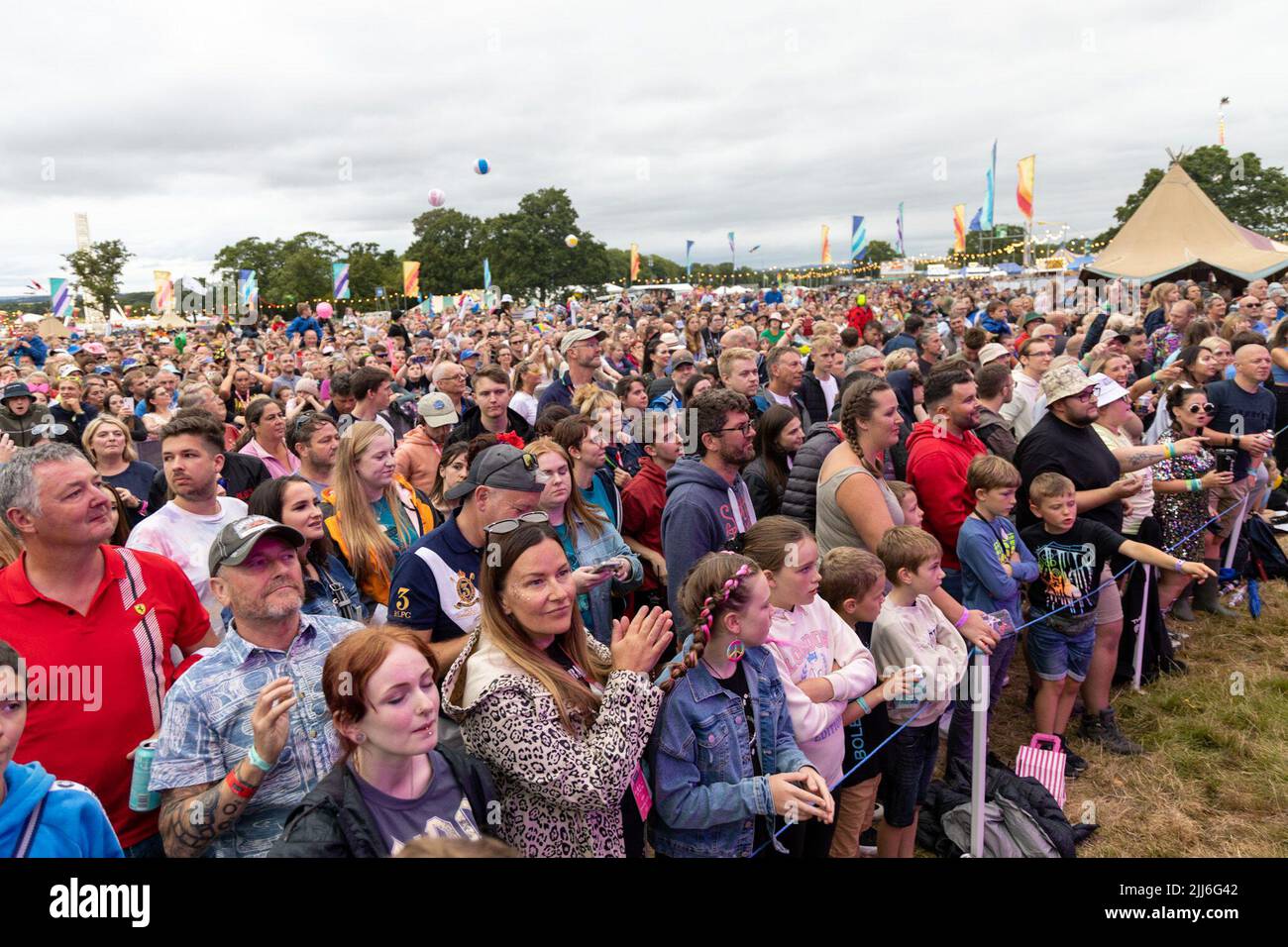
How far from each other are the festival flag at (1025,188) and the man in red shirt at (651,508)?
26.2 m

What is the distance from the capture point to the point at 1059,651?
4.24 m

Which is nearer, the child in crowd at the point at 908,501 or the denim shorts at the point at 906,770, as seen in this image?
the denim shorts at the point at 906,770

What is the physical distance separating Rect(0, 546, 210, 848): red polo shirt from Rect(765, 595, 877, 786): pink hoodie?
1944 millimetres

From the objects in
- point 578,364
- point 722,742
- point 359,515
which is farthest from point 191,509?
point 578,364

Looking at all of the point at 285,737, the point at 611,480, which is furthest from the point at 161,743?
the point at 611,480

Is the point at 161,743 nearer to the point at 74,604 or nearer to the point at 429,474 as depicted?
the point at 74,604

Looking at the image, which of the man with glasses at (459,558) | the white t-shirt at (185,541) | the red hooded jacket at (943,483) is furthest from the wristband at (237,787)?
the red hooded jacket at (943,483)

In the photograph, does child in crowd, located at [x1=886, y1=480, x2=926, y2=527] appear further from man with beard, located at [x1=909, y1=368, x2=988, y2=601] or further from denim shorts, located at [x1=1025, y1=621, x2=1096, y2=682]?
denim shorts, located at [x1=1025, y1=621, x2=1096, y2=682]

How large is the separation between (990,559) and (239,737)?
10.4 feet

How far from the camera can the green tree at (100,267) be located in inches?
1506

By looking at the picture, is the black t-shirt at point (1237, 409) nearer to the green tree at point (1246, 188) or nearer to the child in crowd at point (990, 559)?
the child in crowd at point (990, 559)

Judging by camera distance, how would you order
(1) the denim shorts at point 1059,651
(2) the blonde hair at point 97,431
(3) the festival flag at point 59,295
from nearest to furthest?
(1) the denim shorts at point 1059,651
(2) the blonde hair at point 97,431
(3) the festival flag at point 59,295

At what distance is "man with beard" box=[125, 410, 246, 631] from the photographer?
128 inches
